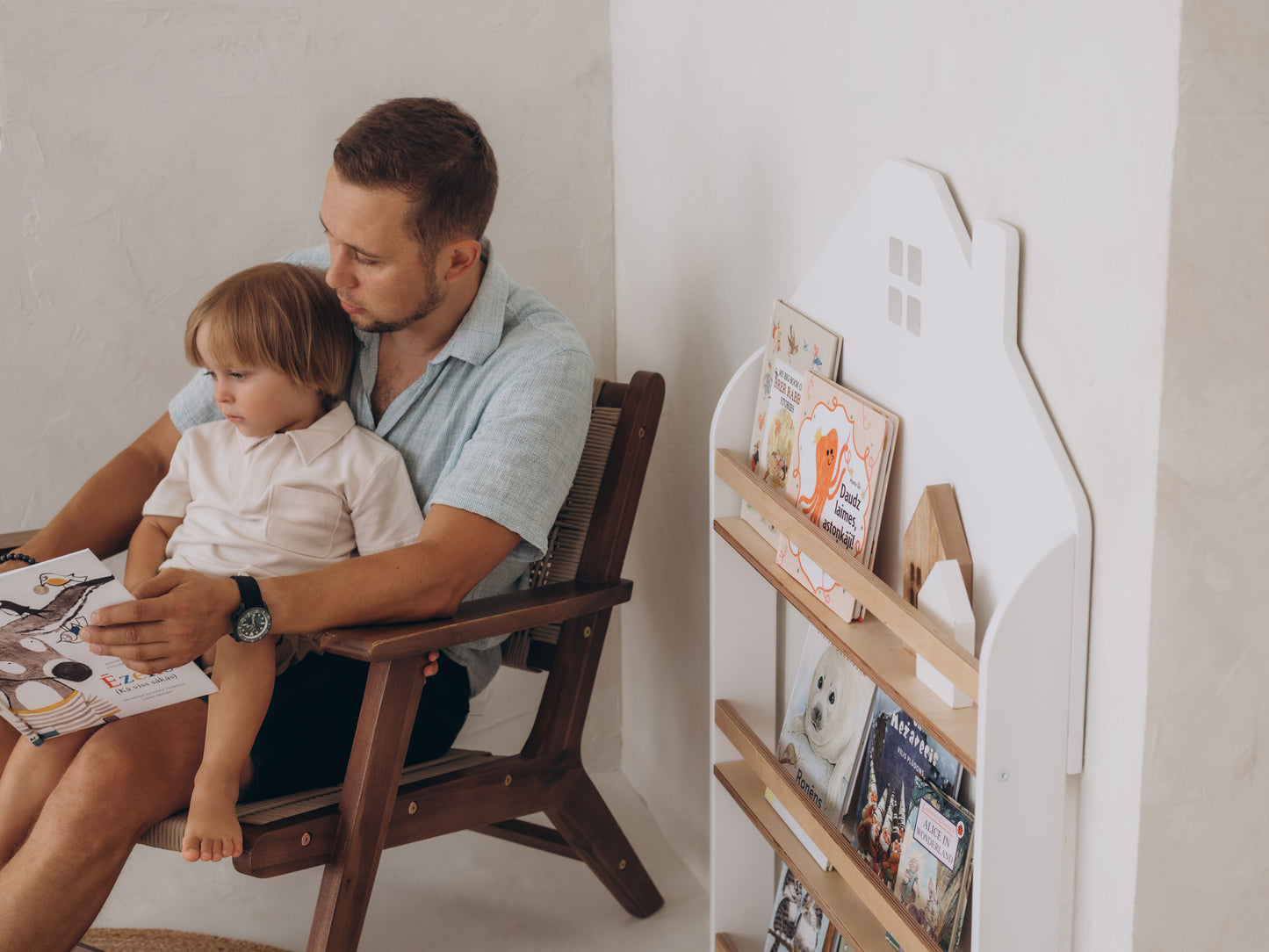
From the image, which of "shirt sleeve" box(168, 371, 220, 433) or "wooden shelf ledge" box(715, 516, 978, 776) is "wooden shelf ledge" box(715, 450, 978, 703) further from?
"shirt sleeve" box(168, 371, 220, 433)

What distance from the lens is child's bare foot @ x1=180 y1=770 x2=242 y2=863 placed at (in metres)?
1.44

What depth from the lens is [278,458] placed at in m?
1.74

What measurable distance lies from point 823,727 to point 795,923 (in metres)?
0.30

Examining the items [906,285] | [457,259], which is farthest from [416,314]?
[906,285]

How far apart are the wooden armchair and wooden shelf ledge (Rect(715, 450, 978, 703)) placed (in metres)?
0.31

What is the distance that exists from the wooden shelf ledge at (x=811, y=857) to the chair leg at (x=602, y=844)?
0.35 meters

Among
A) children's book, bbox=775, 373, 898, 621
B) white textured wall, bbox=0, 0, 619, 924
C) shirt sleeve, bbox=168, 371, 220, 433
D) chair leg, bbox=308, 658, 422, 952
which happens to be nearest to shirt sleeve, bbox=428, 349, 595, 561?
chair leg, bbox=308, 658, 422, 952

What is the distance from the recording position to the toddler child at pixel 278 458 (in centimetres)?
168

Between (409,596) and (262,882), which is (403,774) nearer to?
(409,596)

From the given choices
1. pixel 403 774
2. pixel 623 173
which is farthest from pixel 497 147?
pixel 403 774

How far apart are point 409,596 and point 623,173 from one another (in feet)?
3.61

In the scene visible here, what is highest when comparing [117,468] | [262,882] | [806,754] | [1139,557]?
[1139,557]

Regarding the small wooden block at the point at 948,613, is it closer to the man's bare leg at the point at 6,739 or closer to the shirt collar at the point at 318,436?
the shirt collar at the point at 318,436

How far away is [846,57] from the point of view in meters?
1.39
